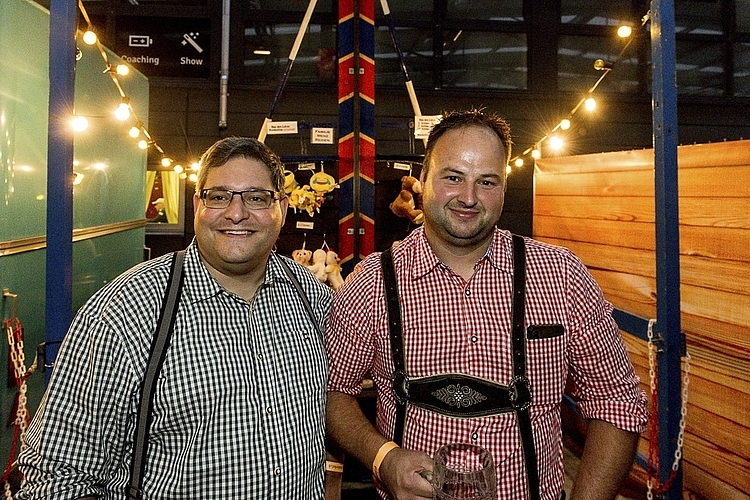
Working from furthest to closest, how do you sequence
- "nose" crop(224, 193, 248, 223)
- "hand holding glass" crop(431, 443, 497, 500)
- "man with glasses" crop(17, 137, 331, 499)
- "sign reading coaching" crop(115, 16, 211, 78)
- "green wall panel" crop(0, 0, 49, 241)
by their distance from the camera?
"sign reading coaching" crop(115, 16, 211, 78) < "green wall panel" crop(0, 0, 49, 241) < "nose" crop(224, 193, 248, 223) < "man with glasses" crop(17, 137, 331, 499) < "hand holding glass" crop(431, 443, 497, 500)

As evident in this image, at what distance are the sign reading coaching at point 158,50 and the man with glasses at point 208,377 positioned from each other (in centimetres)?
570

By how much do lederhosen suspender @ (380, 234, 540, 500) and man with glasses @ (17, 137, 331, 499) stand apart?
8.9 inches

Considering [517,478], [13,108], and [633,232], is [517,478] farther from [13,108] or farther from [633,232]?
[13,108]

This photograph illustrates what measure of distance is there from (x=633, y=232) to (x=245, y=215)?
280 cm

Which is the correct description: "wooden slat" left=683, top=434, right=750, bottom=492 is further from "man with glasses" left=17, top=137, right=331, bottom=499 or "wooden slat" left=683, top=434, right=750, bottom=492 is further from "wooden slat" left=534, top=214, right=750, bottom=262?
"man with glasses" left=17, top=137, right=331, bottom=499

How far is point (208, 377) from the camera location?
1453 mm

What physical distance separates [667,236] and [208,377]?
1.66 m

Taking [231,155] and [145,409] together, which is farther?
[231,155]

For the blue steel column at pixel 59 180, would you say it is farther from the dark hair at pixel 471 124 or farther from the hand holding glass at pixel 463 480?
the hand holding glass at pixel 463 480

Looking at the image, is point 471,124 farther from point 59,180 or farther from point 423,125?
point 423,125

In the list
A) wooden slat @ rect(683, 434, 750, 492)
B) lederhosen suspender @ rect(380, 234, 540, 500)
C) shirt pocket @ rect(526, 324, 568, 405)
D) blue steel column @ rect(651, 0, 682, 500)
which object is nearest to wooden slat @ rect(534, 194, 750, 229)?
blue steel column @ rect(651, 0, 682, 500)

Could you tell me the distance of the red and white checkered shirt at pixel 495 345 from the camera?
157cm

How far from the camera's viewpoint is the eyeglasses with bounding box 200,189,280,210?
1.58 metres

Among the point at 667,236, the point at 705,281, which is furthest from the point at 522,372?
the point at 705,281
